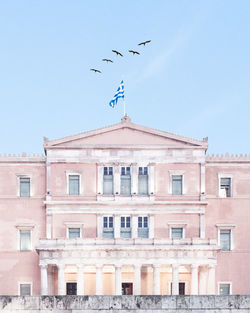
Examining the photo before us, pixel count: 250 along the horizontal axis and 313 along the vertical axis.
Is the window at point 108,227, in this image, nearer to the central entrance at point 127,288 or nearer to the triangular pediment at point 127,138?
the central entrance at point 127,288

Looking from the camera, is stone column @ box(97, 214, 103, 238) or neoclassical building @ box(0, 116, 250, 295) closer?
stone column @ box(97, 214, 103, 238)

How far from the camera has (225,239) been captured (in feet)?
179

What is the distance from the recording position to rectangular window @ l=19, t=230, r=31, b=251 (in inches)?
2119

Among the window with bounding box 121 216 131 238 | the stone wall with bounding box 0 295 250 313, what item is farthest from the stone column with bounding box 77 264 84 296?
the stone wall with bounding box 0 295 250 313

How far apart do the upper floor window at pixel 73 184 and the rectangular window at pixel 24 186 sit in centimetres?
343

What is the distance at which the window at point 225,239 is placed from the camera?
5431 centimetres

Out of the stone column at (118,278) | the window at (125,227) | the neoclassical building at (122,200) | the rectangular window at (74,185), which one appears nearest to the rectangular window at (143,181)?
the neoclassical building at (122,200)

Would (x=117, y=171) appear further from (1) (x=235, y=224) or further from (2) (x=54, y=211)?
(1) (x=235, y=224)

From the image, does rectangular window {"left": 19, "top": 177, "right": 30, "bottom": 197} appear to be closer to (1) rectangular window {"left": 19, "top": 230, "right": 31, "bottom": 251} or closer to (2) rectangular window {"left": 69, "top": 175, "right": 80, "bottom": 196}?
(1) rectangular window {"left": 19, "top": 230, "right": 31, "bottom": 251}

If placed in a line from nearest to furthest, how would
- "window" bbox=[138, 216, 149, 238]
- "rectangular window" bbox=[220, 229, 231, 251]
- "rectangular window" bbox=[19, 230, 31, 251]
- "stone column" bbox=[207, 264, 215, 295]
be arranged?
"stone column" bbox=[207, 264, 215, 295]
"window" bbox=[138, 216, 149, 238]
"rectangular window" bbox=[19, 230, 31, 251]
"rectangular window" bbox=[220, 229, 231, 251]

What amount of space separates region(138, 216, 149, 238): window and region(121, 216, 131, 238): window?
2.77 feet

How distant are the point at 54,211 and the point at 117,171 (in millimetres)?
5735

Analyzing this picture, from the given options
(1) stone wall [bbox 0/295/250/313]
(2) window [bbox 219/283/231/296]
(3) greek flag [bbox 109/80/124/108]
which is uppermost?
(3) greek flag [bbox 109/80/124/108]

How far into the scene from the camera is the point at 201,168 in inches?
2140
